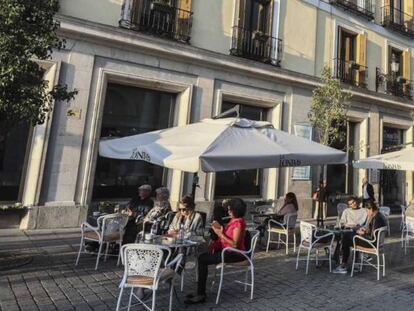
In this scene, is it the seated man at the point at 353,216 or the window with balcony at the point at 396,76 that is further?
the window with balcony at the point at 396,76

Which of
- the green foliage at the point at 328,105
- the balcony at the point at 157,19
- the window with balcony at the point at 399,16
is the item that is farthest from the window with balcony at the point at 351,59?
the balcony at the point at 157,19

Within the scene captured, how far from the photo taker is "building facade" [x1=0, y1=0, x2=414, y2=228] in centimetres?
967

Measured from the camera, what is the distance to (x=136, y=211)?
7.41 metres

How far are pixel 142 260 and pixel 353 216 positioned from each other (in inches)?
204

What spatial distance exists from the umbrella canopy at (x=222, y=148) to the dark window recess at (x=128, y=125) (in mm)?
3720

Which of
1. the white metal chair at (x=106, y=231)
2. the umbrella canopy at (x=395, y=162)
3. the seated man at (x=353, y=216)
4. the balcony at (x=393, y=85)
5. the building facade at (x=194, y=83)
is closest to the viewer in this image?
the white metal chair at (x=106, y=231)

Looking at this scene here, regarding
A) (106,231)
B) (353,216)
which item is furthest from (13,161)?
(353,216)

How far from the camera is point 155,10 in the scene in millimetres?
11203

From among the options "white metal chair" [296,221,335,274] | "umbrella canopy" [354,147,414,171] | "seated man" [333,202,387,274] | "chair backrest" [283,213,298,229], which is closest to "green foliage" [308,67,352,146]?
"umbrella canopy" [354,147,414,171]

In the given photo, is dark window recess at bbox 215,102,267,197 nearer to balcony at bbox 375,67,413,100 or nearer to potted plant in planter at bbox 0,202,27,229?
potted plant in planter at bbox 0,202,27,229

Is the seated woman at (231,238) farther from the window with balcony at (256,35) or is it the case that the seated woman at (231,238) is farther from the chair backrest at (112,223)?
the window with balcony at (256,35)

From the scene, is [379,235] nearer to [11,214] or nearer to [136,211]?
[136,211]

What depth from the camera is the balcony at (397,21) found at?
56.3 feet

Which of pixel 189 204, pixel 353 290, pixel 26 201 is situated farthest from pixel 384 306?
pixel 26 201
